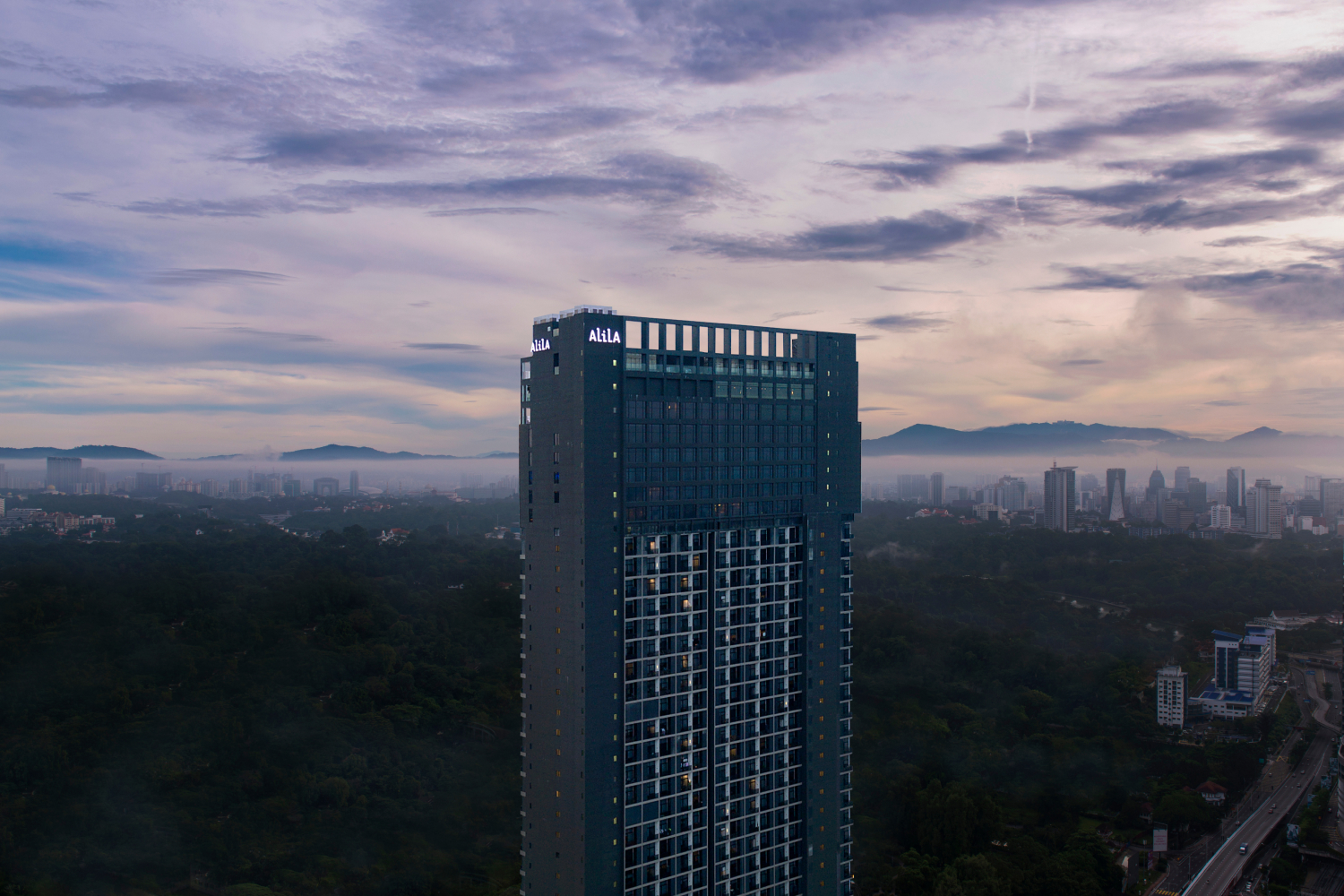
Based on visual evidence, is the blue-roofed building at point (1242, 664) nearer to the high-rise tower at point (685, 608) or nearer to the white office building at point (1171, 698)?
the white office building at point (1171, 698)

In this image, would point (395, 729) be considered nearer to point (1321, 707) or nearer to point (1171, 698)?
point (1171, 698)

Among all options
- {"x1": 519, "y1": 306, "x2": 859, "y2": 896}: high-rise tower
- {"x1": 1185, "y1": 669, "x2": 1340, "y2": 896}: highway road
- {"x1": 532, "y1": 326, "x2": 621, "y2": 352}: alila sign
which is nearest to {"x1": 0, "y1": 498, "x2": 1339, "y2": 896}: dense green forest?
{"x1": 1185, "y1": 669, "x2": 1340, "y2": 896}: highway road

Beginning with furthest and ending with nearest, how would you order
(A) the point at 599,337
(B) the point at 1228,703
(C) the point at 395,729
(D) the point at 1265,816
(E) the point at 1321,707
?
(E) the point at 1321,707
(B) the point at 1228,703
(C) the point at 395,729
(D) the point at 1265,816
(A) the point at 599,337

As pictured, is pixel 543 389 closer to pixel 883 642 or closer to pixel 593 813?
pixel 593 813

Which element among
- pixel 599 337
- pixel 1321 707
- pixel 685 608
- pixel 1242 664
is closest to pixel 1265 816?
pixel 1242 664

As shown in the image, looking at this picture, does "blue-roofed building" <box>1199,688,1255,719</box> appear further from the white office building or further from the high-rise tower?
the high-rise tower

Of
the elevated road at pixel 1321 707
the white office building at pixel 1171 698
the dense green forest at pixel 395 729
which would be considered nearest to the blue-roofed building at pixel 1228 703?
the dense green forest at pixel 395 729
